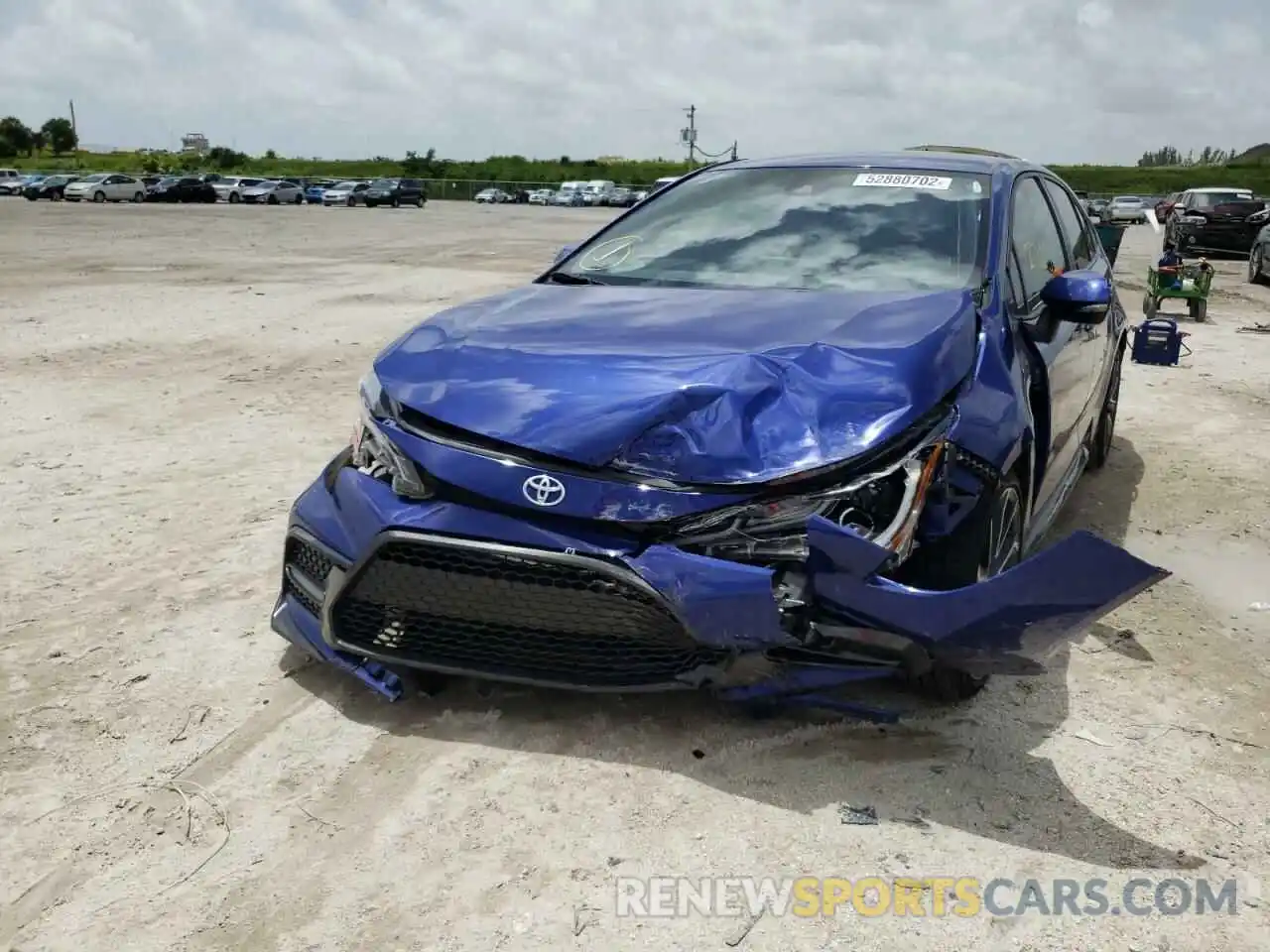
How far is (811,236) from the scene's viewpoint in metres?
3.88

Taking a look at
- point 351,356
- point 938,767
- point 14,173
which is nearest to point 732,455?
point 938,767

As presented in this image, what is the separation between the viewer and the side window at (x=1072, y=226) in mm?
4880

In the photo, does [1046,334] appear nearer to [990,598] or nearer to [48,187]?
[990,598]

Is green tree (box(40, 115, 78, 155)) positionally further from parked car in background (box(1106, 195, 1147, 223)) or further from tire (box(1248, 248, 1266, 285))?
tire (box(1248, 248, 1266, 285))

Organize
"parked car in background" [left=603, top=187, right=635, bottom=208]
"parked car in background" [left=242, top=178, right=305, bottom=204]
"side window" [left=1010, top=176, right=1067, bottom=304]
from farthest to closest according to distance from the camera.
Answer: "parked car in background" [left=603, top=187, right=635, bottom=208] → "parked car in background" [left=242, top=178, right=305, bottom=204] → "side window" [left=1010, top=176, right=1067, bottom=304]

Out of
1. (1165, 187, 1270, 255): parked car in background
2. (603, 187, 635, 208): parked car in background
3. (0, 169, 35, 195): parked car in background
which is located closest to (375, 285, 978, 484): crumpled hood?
(1165, 187, 1270, 255): parked car in background

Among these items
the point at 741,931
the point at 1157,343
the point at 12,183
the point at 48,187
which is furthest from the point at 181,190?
the point at 741,931

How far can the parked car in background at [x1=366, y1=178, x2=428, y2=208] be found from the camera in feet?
Answer: 172

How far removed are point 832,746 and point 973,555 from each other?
2.05 feet

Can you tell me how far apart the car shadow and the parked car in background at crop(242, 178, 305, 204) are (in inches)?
2250

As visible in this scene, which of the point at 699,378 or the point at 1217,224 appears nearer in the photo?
the point at 699,378

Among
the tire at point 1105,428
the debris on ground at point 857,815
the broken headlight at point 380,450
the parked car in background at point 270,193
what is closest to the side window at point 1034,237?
the tire at point 1105,428

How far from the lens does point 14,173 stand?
58.7m

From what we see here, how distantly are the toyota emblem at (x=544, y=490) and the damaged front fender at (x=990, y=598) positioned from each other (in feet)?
1.99
